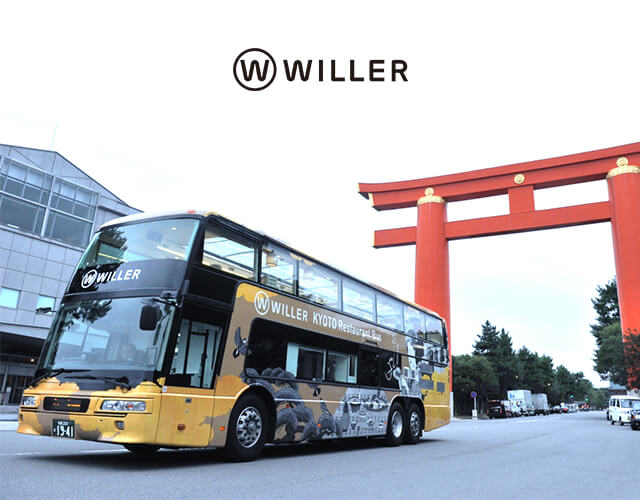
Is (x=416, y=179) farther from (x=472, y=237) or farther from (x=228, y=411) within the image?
(x=228, y=411)

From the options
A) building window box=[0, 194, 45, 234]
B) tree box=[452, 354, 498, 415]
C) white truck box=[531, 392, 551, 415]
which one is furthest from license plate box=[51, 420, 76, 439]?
white truck box=[531, 392, 551, 415]

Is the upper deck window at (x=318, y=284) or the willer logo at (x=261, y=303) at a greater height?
the upper deck window at (x=318, y=284)

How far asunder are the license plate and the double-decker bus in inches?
0.8

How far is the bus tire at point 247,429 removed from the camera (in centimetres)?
740

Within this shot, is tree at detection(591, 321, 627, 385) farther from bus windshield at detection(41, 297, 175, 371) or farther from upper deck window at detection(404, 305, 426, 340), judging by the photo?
bus windshield at detection(41, 297, 175, 371)

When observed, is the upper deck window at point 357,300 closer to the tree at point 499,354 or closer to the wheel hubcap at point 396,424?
the wheel hubcap at point 396,424

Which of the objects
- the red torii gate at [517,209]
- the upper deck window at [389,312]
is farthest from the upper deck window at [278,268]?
the red torii gate at [517,209]

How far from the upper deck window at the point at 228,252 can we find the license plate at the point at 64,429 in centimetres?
259

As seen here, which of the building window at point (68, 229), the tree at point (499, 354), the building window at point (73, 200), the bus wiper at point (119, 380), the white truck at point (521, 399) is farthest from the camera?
the tree at point (499, 354)

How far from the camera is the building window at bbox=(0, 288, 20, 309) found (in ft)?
86.3

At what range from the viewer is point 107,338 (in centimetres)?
675

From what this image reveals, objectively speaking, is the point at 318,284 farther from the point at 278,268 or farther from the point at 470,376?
the point at 470,376

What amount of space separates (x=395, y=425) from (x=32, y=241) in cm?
2344

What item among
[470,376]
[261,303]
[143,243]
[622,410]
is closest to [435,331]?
[261,303]
